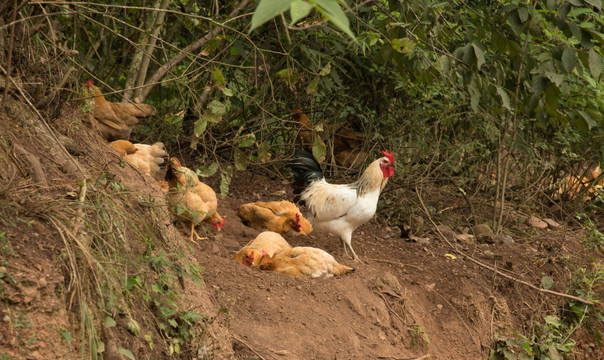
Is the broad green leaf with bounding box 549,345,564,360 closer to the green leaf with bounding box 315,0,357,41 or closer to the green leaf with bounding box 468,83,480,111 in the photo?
the green leaf with bounding box 468,83,480,111

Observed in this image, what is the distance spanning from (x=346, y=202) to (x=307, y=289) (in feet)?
3.94

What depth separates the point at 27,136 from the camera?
363cm

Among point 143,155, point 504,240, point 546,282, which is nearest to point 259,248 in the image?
point 143,155

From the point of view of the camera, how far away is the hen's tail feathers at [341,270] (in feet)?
16.5

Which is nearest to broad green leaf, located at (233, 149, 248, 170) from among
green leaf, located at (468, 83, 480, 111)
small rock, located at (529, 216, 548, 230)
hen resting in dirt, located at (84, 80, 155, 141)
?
hen resting in dirt, located at (84, 80, 155, 141)

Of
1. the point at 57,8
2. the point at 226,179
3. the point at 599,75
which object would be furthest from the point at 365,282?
the point at 57,8

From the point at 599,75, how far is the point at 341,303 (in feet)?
7.54

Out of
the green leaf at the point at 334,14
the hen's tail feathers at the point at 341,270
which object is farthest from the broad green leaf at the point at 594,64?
the green leaf at the point at 334,14

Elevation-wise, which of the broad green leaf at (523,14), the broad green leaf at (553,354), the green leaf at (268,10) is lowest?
the broad green leaf at (553,354)

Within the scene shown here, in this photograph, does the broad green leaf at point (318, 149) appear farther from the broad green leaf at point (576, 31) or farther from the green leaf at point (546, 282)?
the green leaf at point (546, 282)

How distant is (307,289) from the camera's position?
15.4 feet

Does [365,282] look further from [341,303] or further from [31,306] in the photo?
[31,306]

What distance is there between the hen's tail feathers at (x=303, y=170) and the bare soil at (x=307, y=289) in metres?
0.47

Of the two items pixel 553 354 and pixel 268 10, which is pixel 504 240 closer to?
pixel 553 354
